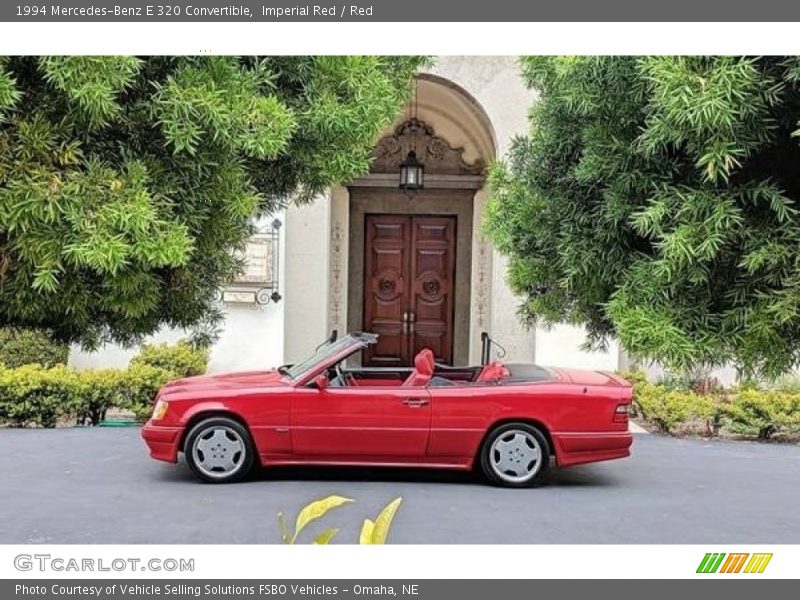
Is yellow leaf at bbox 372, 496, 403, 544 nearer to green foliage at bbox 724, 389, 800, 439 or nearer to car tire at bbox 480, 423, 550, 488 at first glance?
car tire at bbox 480, 423, 550, 488

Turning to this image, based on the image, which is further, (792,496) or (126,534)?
(792,496)

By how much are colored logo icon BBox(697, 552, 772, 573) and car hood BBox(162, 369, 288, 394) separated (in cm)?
276

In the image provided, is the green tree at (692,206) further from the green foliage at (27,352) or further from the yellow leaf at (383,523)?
the green foliage at (27,352)

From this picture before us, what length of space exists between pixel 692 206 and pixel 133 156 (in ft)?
4.19

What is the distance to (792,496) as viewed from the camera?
4641mm

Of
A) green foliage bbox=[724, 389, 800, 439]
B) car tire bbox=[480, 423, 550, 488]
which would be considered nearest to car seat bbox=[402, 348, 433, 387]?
car tire bbox=[480, 423, 550, 488]

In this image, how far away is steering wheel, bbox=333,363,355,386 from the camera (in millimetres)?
4793

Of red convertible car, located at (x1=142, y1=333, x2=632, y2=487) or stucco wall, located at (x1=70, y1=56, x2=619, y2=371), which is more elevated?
stucco wall, located at (x1=70, y1=56, x2=619, y2=371)

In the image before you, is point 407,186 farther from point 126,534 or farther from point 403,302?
point 126,534

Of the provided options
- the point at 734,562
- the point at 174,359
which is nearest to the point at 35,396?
the point at 174,359
